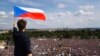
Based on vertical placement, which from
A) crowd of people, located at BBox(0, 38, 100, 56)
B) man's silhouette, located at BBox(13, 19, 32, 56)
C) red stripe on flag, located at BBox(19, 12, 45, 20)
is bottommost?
crowd of people, located at BBox(0, 38, 100, 56)

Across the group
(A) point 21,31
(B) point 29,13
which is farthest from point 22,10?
(A) point 21,31

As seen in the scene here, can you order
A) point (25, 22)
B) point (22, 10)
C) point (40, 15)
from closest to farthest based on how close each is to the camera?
point (25, 22)
point (22, 10)
point (40, 15)

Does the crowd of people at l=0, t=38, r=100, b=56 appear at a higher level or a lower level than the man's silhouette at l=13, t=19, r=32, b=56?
lower

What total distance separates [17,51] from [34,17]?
1840 millimetres

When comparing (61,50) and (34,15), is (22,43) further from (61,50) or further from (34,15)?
(61,50)

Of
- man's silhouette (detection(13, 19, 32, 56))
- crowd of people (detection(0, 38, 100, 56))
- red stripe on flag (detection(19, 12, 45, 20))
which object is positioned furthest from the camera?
crowd of people (detection(0, 38, 100, 56))

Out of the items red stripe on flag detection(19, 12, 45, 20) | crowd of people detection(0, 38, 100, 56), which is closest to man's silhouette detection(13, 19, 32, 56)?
red stripe on flag detection(19, 12, 45, 20)

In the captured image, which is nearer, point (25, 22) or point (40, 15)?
point (25, 22)

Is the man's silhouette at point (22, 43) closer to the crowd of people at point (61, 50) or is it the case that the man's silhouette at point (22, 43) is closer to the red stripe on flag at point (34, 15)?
the red stripe on flag at point (34, 15)

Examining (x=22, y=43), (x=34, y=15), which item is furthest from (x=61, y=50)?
(x=22, y=43)

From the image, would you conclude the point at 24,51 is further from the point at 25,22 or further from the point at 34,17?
the point at 34,17

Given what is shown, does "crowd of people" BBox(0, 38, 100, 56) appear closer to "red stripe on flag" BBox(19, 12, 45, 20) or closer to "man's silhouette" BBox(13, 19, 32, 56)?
"red stripe on flag" BBox(19, 12, 45, 20)

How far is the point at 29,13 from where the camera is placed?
9297mm

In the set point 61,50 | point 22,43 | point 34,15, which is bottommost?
point 61,50
